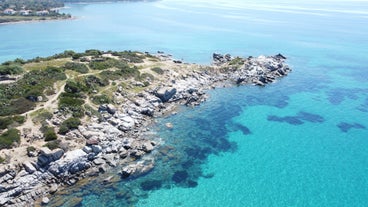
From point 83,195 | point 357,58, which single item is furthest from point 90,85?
point 357,58

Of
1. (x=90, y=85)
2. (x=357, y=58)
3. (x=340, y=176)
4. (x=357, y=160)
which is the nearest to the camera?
(x=340, y=176)

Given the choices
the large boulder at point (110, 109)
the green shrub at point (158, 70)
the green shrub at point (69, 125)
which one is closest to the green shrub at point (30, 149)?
the green shrub at point (69, 125)

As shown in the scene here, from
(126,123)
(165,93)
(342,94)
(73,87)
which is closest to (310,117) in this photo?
(342,94)

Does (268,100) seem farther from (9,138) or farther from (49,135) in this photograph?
(9,138)

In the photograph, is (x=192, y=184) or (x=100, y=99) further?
(x=100, y=99)

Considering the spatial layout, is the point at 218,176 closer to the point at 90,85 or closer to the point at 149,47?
the point at 90,85

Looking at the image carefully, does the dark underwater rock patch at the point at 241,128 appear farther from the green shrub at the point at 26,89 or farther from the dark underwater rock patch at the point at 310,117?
the green shrub at the point at 26,89
